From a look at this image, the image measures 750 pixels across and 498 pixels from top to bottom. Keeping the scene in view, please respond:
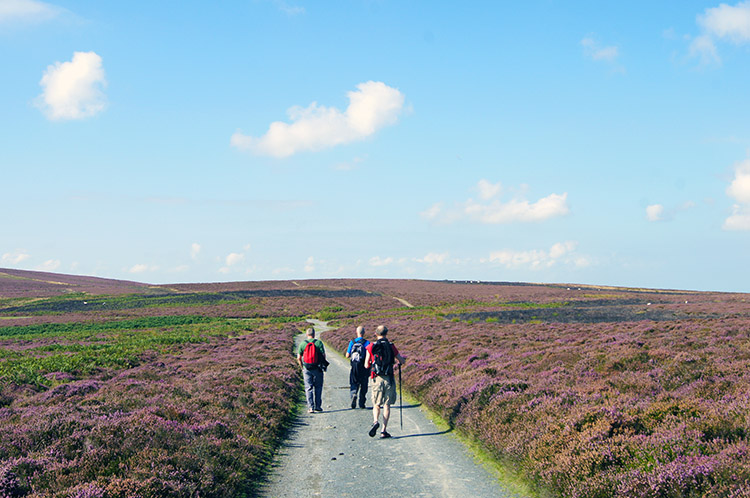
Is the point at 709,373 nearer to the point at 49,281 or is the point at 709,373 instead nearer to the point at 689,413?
the point at 689,413

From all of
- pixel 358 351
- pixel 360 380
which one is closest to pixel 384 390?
pixel 358 351

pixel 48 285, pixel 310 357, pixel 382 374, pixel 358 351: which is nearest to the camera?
pixel 382 374

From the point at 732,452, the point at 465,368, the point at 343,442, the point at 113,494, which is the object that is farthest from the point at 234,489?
the point at 465,368

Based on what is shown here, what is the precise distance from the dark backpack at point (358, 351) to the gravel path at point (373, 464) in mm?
1779

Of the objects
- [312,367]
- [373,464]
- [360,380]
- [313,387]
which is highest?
[312,367]

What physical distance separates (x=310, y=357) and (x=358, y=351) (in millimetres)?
1536

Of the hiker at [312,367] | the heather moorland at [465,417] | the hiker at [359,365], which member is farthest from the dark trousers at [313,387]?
the hiker at [359,365]

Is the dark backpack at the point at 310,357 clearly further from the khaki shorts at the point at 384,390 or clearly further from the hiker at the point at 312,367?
the khaki shorts at the point at 384,390

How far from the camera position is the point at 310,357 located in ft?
49.0

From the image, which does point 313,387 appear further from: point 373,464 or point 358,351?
point 373,464

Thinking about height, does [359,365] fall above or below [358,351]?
below

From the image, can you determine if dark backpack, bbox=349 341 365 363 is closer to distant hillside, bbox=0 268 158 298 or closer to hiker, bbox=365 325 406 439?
hiker, bbox=365 325 406 439

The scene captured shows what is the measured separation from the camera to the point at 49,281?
142m

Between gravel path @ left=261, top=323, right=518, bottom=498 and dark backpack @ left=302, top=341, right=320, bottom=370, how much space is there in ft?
5.35
